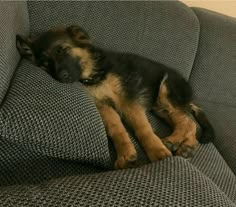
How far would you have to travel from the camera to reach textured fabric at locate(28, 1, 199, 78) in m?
2.20

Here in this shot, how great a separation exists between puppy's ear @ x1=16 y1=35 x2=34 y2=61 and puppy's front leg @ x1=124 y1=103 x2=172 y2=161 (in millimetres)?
597

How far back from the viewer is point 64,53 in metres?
2.01

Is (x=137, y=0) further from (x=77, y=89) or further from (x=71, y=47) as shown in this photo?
(x=77, y=89)

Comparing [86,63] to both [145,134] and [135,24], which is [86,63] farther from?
[145,134]

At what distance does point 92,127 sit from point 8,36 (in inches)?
20.1

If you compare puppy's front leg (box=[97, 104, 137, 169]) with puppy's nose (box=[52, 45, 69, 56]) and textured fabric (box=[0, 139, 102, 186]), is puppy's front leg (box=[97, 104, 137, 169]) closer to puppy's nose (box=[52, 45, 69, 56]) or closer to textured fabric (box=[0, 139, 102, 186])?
textured fabric (box=[0, 139, 102, 186])

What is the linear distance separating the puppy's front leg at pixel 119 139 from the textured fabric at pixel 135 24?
593mm

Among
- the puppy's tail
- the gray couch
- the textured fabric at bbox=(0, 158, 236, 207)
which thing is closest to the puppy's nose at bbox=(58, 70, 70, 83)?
the gray couch

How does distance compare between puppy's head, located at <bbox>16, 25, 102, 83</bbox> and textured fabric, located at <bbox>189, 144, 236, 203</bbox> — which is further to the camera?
puppy's head, located at <bbox>16, 25, 102, 83</bbox>

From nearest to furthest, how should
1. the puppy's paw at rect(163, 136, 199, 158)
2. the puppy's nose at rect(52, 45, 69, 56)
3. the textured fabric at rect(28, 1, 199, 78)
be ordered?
the puppy's paw at rect(163, 136, 199, 158) → the puppy's nose at rect(52, 45, 69, 56) → the textured fabric at rect(28, 1, 199, 78)

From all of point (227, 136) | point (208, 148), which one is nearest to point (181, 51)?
point (227, 136)

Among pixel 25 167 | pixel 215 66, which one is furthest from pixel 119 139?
pixel 215 66

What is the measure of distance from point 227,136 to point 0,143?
1.51 meters

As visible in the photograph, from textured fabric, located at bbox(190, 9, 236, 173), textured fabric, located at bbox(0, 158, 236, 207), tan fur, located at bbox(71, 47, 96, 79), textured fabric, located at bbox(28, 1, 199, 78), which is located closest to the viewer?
textured fabric, located at bbox(0, 158, 236, 207)
